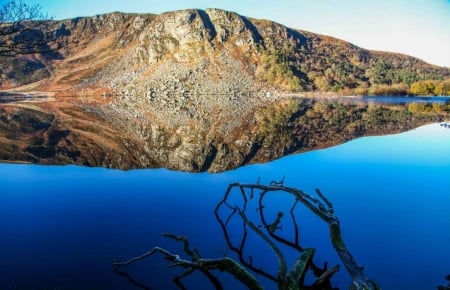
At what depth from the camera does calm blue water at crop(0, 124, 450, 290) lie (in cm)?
1037

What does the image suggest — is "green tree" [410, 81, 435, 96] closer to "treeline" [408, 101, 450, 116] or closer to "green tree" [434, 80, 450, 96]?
"green tree" [434, 80, 450, 96]

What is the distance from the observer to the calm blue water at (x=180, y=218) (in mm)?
10367

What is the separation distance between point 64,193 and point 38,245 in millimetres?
7395

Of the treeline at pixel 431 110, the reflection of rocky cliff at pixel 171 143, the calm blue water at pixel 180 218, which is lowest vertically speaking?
the calm blue water at pixel 180 218

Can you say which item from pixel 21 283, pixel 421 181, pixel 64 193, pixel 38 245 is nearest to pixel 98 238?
pixel 38 245

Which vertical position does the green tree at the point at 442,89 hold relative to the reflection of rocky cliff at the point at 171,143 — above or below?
above

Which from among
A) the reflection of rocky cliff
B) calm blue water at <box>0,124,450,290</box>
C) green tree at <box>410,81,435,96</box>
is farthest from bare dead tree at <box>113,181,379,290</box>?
green tree at <box>410,81,435,96</box>

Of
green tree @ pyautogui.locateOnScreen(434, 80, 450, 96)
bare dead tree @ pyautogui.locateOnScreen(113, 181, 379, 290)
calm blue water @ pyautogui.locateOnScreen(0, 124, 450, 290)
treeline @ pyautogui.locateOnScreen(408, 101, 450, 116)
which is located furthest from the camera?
green tree @ pyautogui.locateOnScreen(434, 80, 450, 96)

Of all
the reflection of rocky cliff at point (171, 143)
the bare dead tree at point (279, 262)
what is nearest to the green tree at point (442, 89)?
the reflection of rocky cliff at point (171, 143)

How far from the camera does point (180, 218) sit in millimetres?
15055

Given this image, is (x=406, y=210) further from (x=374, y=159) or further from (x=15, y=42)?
(x=15, y=42)

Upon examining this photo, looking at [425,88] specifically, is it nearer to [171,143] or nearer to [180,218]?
[171,143]

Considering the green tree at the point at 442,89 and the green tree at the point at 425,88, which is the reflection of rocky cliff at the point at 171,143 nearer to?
the green tree at the point at 442,89

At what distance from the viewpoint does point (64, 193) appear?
19.5 meters
